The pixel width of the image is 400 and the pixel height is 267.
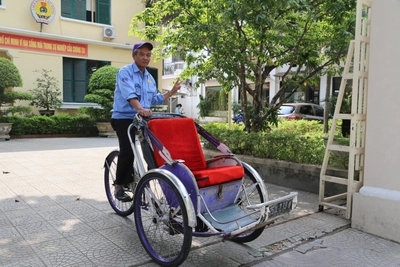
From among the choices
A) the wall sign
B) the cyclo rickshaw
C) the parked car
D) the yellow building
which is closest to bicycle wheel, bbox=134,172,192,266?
the cyclo rickshaw

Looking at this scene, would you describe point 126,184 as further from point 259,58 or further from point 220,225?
point 259,58

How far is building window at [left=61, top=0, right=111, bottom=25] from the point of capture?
15.5m

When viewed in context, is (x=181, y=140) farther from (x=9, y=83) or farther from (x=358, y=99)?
(x=9, y=83)

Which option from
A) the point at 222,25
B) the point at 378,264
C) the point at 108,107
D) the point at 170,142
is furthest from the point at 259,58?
the point at 108,107

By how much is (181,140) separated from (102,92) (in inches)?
409

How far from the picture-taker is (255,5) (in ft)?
16.8

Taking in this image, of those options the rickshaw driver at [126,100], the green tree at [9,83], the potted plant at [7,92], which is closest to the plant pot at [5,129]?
the potted plant at [7,92]

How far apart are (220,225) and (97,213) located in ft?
6.73

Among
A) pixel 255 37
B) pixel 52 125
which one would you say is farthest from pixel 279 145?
pixel 52 125

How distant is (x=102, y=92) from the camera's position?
1307 cm

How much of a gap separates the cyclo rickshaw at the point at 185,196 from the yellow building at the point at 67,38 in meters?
11.6

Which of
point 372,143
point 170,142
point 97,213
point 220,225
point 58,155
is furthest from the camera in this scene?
point 58,155

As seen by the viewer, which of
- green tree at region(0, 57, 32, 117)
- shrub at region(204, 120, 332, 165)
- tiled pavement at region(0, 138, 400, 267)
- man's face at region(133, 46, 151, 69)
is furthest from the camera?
green tree at region(0, 57, 32, 117)

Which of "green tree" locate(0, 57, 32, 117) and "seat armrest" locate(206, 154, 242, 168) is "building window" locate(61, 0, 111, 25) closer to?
"green tree" locate(0, 57, 32, 117)
